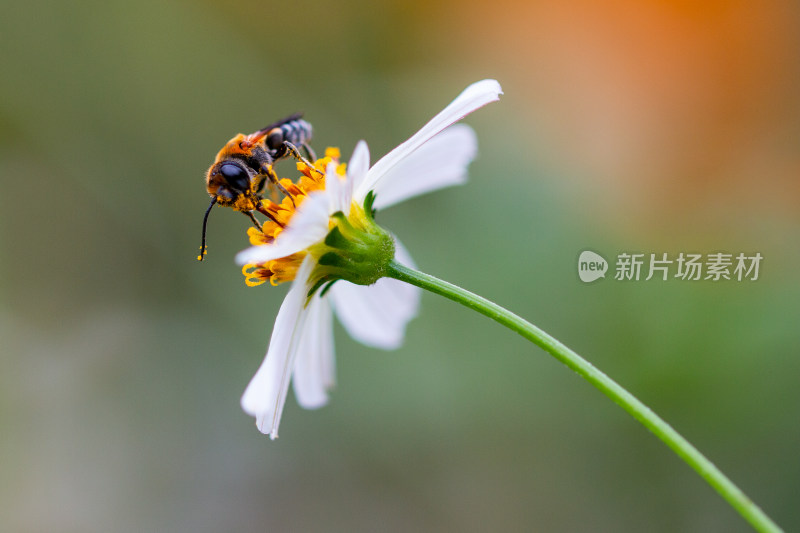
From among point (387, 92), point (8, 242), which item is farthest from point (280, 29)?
point (8, 242)

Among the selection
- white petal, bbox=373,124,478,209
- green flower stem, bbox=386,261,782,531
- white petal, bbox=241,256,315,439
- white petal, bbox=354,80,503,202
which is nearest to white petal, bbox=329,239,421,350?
white petal, bbox=373,124,478,209

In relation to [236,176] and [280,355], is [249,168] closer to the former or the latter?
[236,176]

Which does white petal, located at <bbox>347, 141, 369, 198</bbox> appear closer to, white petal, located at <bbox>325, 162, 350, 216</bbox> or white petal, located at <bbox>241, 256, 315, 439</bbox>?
white petal, located at <bbox>325, 162, 350, 216</bbox>

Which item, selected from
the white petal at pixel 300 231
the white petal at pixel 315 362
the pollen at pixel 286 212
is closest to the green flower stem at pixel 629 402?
the white petal at pixel 300 231

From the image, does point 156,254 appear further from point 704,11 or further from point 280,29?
point 704,11

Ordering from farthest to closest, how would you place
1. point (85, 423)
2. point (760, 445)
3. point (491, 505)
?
point (85, 423) < point (491, 505) < point (760, 445)
